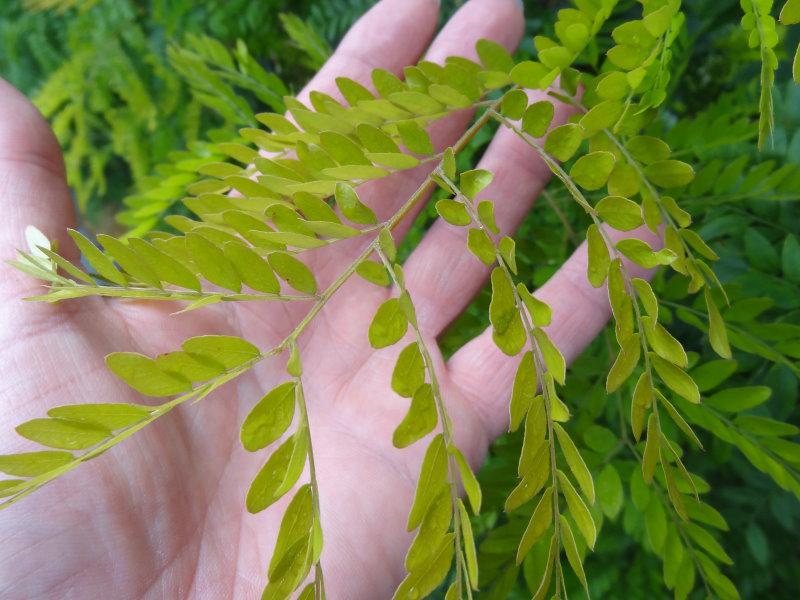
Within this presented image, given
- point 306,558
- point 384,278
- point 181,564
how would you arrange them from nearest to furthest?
point 306,558 → point 384,278 → point 181,564

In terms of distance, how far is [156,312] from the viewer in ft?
3.01

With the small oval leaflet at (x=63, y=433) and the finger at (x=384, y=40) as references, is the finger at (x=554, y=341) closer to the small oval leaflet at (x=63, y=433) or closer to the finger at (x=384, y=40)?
the finger at (x=384, y=40)

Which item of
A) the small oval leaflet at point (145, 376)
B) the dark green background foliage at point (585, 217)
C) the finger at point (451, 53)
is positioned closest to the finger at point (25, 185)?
the dark green background foliage at point (585, 217)

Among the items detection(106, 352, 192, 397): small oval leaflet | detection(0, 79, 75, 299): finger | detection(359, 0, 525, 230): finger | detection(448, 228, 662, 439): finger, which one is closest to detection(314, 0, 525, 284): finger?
detection(359, 0, 525, 230): finger

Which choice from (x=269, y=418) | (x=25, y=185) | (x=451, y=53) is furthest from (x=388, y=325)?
(x=451, y=53)

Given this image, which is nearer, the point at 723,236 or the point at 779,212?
the point at 779,212

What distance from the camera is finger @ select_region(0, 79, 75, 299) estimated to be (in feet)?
2.76

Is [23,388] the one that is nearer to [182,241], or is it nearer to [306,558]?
[182,241]

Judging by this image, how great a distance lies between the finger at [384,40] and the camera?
115cm

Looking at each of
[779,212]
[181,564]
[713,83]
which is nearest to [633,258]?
[779,212]

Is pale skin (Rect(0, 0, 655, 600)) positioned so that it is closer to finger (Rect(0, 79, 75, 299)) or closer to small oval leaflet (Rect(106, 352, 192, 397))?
finger (Rect(0, 79, 75, 299))

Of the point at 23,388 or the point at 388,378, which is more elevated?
the point at 23,388

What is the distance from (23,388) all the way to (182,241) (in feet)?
0.96

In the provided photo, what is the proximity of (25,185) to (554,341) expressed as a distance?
2.66 ft
